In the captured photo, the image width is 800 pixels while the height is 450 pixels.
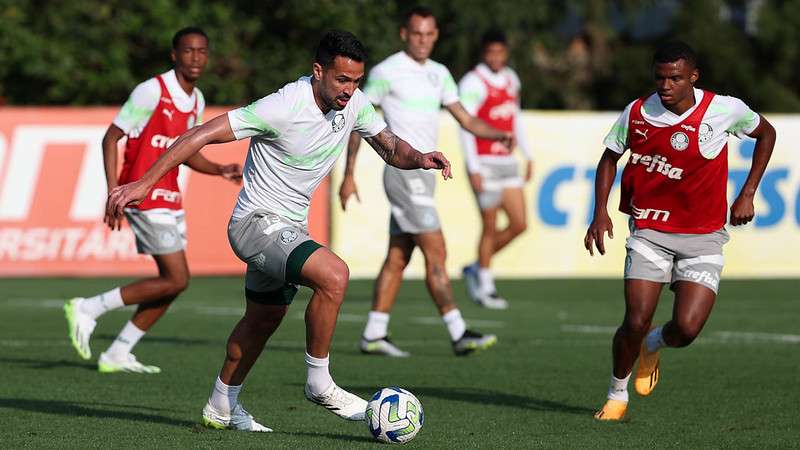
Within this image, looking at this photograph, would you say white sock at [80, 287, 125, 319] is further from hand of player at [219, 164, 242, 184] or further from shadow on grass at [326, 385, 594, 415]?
shadow on grass at [326, 385, 594, 415]

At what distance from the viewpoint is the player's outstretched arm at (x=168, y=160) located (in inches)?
277

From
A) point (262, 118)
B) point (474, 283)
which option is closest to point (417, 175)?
point (262, 118)

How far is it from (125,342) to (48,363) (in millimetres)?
756

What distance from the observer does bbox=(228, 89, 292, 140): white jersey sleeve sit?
24.6 feet

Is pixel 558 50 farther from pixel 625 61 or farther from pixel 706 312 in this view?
pixel 706 312

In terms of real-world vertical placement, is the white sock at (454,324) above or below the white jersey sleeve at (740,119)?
below

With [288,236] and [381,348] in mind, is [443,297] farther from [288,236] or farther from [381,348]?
[288,236]

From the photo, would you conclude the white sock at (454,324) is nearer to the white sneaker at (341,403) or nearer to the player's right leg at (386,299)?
the player's right leg at (386,299)

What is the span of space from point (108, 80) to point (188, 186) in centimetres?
730

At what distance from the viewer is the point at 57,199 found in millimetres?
19688

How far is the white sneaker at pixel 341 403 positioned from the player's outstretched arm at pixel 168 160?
4.30 feet

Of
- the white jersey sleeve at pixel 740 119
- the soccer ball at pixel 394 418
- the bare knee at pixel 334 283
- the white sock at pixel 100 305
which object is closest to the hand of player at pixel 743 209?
the white jersey sleeve at pixel 740 119

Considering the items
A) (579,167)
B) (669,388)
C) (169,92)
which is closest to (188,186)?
(579,167)

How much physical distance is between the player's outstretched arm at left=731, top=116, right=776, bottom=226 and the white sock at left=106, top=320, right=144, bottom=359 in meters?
4.31
